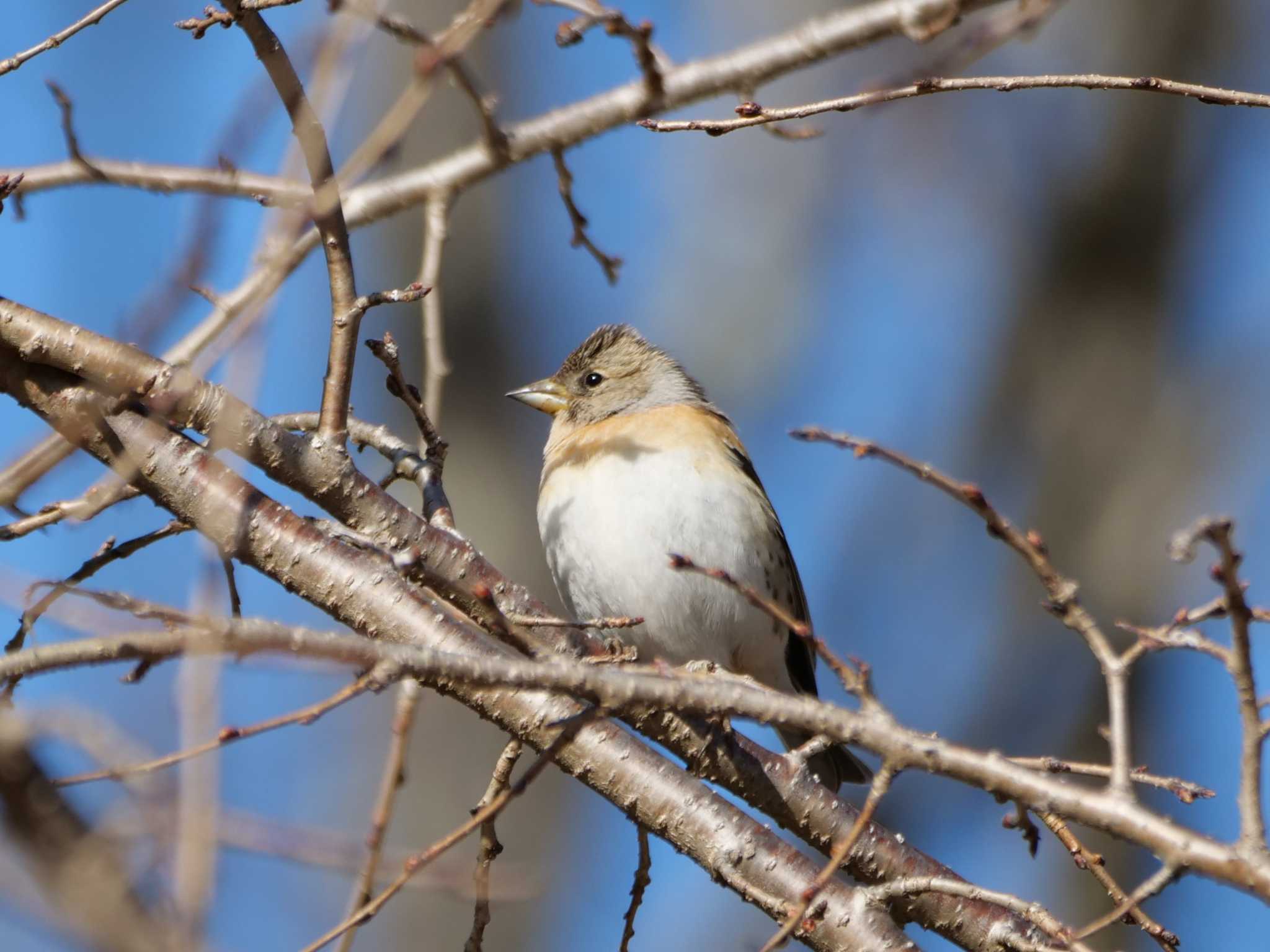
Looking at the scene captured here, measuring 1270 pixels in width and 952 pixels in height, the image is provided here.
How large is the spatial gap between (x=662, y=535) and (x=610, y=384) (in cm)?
120

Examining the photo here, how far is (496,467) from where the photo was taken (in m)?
8.12

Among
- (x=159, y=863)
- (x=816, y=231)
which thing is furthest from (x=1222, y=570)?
(x=816, y=231)

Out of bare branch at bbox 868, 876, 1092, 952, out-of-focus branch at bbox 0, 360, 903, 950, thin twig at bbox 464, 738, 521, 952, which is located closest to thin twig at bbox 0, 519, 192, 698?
out-of-focus branch at bbox 0, 360, 903, 950

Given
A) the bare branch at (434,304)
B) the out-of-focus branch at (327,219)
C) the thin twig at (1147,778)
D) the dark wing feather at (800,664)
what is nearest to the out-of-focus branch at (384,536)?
the out-of-focus branch at (327,219)

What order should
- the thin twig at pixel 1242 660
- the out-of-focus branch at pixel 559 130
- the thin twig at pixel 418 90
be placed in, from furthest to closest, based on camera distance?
the out-of-focus branch at pixel 559 130, the thin twig at pixel 418 90, the thin twig at pixel 1242 660

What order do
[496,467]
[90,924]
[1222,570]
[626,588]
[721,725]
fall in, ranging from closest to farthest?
[90,924], [1222,570], [721,725], [626,588], [496,467]

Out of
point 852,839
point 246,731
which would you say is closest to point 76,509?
point 246,731

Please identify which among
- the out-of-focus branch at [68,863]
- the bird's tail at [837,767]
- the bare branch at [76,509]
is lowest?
the out-of-focus branch at [68,863]

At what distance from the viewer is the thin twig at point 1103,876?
251 centimetres

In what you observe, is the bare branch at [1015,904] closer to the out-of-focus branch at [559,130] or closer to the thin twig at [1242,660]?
the thin twig at [1242,660]

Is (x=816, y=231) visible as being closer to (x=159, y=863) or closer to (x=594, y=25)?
(x=594, y=25)

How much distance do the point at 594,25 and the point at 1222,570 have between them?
176 cm

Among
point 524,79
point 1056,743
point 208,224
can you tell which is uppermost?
point 524,79

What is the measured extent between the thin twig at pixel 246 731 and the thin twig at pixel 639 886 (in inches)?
45.6
